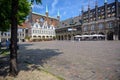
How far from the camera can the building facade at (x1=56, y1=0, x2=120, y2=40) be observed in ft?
216

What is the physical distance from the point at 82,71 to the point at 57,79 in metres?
1.65

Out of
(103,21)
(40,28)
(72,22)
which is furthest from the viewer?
(40,28)

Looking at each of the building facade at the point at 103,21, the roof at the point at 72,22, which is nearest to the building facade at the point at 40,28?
the roof at the point at 72,22

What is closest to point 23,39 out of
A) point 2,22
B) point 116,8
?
point 116,8

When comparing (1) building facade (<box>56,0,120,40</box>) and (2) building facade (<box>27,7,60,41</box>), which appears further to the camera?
(2) building facade (<box>27,7,60,41</box>)

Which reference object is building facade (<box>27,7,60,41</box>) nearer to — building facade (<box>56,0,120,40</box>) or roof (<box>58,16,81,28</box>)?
roof (<box>58,16,81,28</box>)

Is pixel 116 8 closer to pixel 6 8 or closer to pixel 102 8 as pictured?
pixel 102 8

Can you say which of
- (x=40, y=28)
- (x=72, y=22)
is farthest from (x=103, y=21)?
(x=40, y=28)

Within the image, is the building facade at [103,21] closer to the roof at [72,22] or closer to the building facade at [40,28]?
the roof at [72,22]

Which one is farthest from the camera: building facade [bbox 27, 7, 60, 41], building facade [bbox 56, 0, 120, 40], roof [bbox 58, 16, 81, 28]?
building facade [bbox 27, 7, 60, 41]

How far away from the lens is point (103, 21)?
71.4m

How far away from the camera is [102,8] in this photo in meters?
73.8

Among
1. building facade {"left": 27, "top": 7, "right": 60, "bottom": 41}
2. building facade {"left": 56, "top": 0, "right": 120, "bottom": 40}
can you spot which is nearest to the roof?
building facade {"left": 56, "top": 0, "right": 120, "bottom": 40}

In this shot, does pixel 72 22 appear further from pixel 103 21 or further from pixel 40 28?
pixel 103 21
